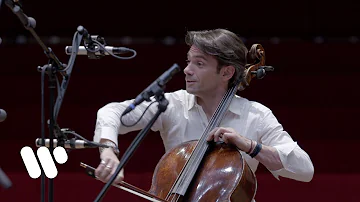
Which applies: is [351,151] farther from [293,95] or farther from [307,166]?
[307,166]

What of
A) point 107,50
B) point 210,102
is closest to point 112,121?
point 107,50

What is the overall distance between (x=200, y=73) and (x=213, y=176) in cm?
47

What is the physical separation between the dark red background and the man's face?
2.88 ft

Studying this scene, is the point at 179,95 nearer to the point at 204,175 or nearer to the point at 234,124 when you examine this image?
the point at 234,124

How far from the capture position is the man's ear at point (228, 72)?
2.41 metres

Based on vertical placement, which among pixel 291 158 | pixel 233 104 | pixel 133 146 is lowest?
pixel 291 158

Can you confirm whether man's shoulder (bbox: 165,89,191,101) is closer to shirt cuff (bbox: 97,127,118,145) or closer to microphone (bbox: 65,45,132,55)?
shirt cuff (bbox: 97,127,118,145)

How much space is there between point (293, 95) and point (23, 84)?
156 cm

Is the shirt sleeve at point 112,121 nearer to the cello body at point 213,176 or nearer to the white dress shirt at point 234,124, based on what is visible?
the white dress shirt at point 234,124

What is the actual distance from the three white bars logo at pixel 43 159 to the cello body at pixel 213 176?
444 millimetres

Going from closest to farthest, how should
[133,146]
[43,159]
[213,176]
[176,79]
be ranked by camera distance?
[133,146] < [43,159] < [213,176] < [176,79]

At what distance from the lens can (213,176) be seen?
2.07 meters

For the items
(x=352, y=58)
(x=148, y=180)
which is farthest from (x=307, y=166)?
(x=352, y=58)

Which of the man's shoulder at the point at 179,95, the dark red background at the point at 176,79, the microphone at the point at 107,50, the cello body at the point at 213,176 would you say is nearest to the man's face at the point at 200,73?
the man's shoulder at the point at 179,95
